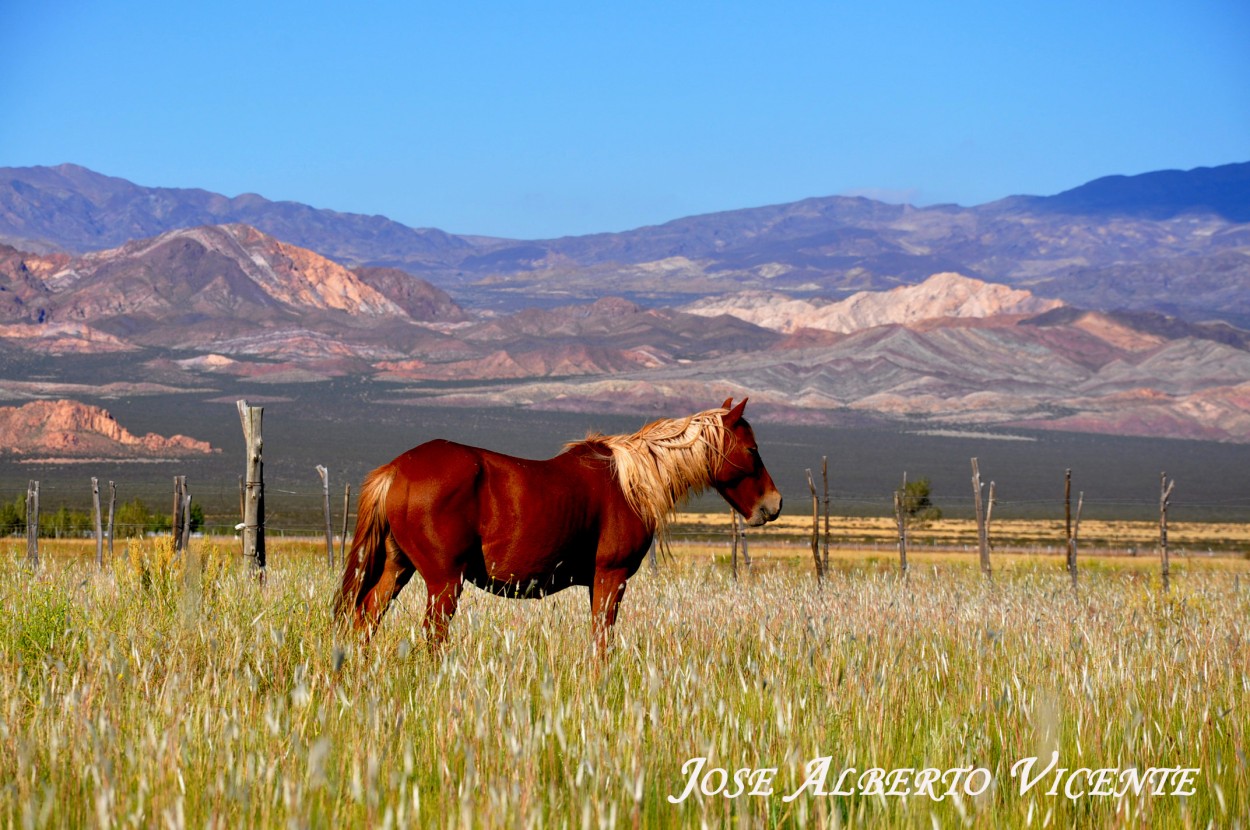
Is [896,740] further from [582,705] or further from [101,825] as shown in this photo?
[101,825]

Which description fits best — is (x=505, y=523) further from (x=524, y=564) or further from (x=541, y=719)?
(x=541, y=719)

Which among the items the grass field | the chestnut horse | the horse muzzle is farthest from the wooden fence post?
the horse muzzle

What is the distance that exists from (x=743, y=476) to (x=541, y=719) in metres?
4.72

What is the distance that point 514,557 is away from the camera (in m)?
7.54

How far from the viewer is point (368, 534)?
24.8 feet

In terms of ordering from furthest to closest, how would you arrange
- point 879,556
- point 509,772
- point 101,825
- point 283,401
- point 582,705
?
1. point 283,401
2. point 879,556
3. point 582,705
4. point 509,772
5. point 101,825

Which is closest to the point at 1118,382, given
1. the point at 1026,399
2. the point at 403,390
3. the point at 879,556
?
the point at 1026,399

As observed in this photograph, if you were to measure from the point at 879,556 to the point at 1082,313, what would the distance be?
159716 mm

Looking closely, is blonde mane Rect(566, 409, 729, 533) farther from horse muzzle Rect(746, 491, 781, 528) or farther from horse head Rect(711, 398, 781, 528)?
horse muzzle Rect(746, 491, 781, 528)

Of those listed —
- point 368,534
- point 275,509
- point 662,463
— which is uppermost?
point 662,463

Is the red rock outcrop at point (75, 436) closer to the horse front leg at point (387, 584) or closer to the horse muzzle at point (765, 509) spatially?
the horse muzzle at point (765, 509)

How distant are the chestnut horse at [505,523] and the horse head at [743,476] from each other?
0.44 metres

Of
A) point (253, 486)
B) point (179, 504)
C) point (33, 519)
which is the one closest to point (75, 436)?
point (33, 519)

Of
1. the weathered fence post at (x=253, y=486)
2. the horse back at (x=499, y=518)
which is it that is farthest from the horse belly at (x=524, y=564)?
the weathered fence post at (x=253, y=486)
